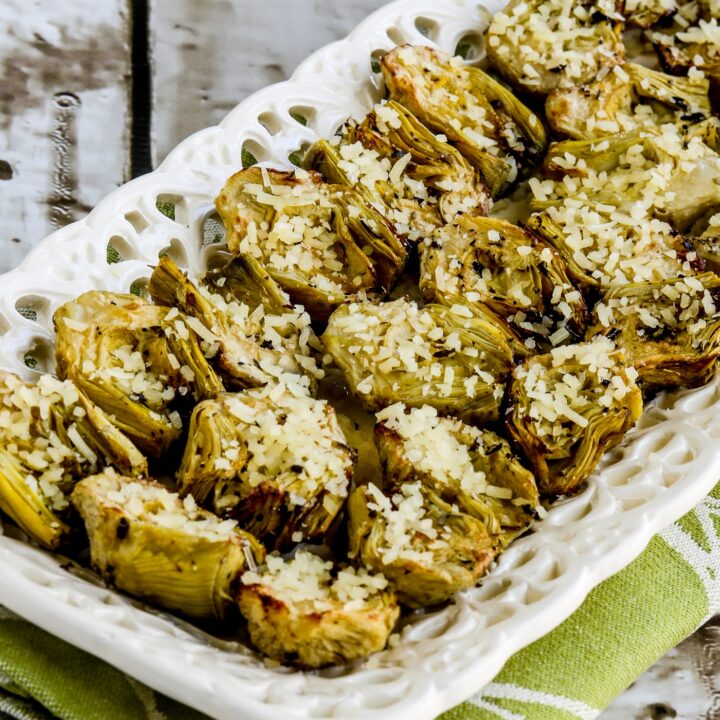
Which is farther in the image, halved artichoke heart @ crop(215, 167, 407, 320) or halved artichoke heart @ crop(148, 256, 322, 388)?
halved artichoke heart @ crop(215, 167, 407, 320)

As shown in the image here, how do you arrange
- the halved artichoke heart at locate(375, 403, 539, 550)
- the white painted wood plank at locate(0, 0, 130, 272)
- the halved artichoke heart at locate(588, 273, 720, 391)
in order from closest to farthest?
the halved artichoke heart at locate(375, 403, 539, 550), the halved artichoke heart at locate(588, 273, 720, 391), the white painted wood plank at locate(0, 0, 130, 272)

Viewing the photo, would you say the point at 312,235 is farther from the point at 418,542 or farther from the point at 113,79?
the point at 113,79

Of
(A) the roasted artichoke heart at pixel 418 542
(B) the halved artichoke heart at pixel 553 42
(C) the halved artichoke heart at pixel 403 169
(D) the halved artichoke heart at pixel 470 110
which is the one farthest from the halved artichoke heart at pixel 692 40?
(A) the roasted artichoke heart at pixel 418 542

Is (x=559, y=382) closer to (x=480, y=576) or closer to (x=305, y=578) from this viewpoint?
(x=480, y=576)

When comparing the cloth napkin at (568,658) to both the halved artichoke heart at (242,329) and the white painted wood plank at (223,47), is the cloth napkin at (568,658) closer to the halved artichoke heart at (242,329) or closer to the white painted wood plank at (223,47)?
the halved artichoke heart at (242,329)

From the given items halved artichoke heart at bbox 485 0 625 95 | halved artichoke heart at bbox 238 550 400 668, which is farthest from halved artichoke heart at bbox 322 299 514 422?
halved artichoke heart at bbox 485 0 625 95

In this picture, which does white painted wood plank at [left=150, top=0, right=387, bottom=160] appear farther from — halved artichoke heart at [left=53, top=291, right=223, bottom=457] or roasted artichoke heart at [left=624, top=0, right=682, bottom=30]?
halved artichoke heart at [left=53, top=291, right=223, bottom=457]

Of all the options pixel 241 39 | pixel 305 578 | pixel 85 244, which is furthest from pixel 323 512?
pixel 241 39
